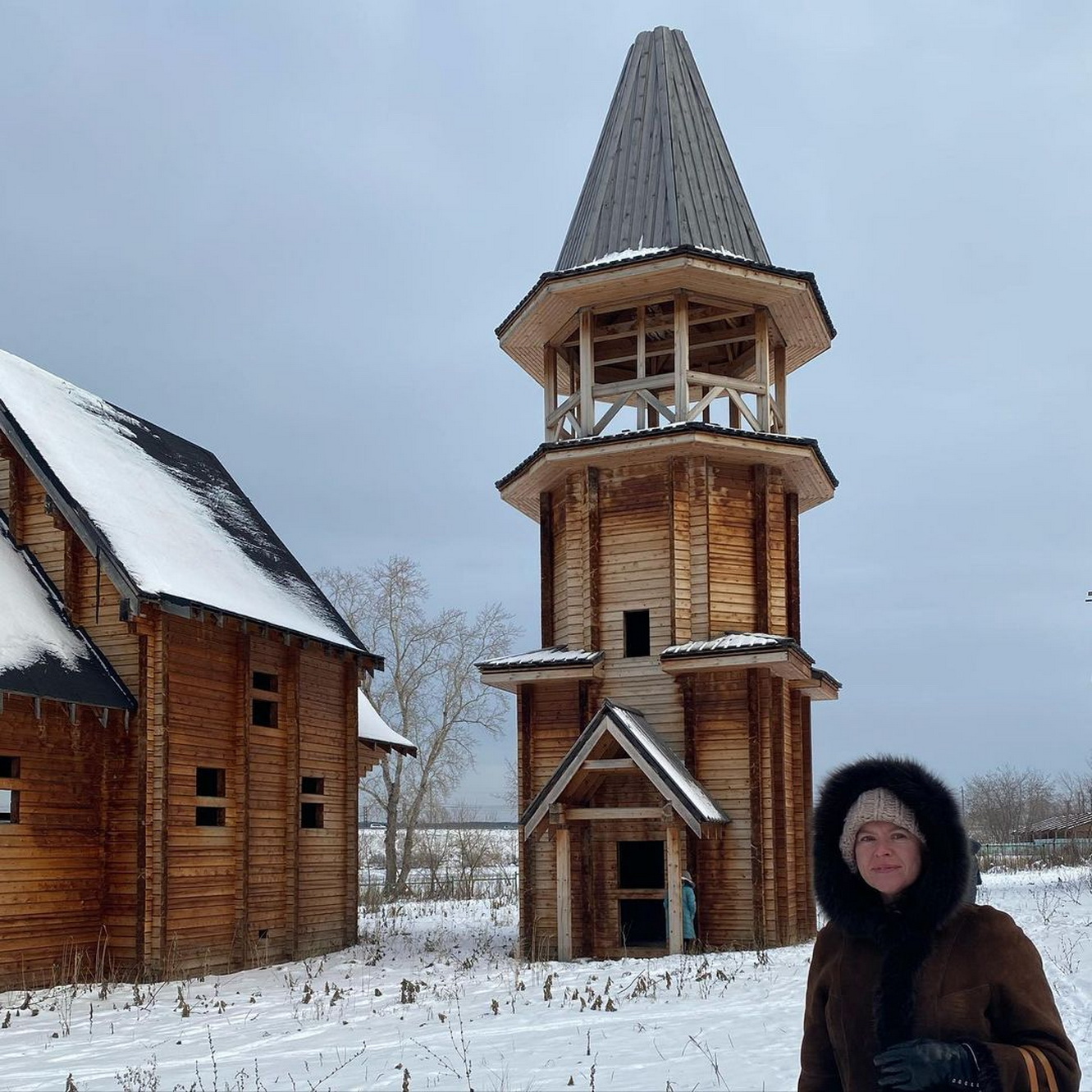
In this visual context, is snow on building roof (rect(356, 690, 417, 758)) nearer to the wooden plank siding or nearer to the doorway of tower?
the wooden plank siding

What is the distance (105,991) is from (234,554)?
9.19m

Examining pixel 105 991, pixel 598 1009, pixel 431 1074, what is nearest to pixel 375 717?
pixel 105 991

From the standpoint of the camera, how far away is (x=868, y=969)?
4113 millimetres

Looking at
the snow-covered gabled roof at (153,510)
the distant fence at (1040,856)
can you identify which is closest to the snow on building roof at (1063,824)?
the distant fence at (1040,856)

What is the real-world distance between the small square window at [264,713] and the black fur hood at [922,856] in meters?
19.1

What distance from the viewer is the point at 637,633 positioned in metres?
22.6

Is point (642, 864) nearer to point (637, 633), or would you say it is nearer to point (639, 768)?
point (639, 768)

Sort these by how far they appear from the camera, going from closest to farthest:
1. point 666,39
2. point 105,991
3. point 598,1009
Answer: point 598,1009 < point 105,991 < point 666,39

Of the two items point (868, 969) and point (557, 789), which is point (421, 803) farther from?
point (868, 969)

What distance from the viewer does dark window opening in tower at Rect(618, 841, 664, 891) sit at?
2247cm

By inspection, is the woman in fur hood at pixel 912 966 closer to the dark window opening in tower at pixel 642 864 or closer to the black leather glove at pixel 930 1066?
the black leather glove at pixel 930 1066

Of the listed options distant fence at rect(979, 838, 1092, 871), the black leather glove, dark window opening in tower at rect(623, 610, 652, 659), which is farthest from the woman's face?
distant fence at rect(979, 838, 1092, 871)

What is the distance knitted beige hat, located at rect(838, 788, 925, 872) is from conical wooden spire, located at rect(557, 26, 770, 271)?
19559mm

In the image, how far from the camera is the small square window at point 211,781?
2059cm
